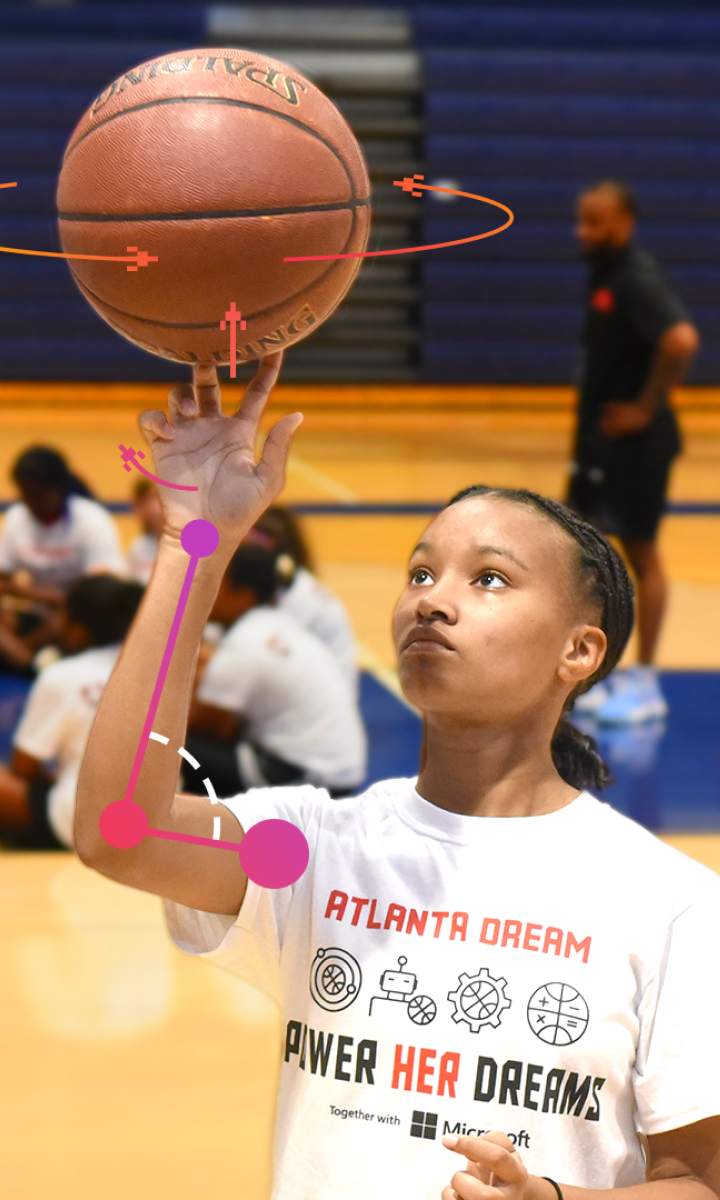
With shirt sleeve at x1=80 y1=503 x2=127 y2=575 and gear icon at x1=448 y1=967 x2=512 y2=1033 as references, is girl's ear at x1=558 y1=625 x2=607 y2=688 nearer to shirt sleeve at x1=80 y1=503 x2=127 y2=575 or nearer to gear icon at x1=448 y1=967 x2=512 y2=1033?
gear icon at x1=448 y1=967 x2=512 y2=1033

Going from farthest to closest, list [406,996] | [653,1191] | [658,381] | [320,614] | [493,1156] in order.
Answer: [658,381]
[320,614]
[406,996]
[653,1191]
[493,1156]

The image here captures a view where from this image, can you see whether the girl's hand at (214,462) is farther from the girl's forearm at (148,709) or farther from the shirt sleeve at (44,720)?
the shirt sleeve at (44,720)

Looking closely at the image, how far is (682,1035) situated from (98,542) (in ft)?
15.6

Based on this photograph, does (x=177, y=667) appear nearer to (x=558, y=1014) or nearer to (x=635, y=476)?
(x=558, y=1014)

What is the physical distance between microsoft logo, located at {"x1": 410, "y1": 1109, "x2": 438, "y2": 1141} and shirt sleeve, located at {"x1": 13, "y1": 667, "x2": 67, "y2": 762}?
2768 millimetres

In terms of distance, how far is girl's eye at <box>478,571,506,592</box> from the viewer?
1.47m

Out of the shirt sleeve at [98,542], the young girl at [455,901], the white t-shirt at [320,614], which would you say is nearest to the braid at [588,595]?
the young girl at [455,901]

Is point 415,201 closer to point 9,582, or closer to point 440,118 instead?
point 440,118

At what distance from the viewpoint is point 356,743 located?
167 inches

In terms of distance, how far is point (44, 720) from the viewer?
404 centimetres

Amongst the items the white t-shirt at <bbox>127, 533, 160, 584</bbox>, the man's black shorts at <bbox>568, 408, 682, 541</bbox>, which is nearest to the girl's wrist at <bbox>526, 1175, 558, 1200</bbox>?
the man's black shorts at <bbox>568, 408, 682, 541</bbox>

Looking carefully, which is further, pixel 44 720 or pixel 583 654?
pixel 44 720

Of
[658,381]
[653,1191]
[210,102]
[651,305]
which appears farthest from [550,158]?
[653,1191]

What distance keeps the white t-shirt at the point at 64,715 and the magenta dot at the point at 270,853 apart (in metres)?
2.56
